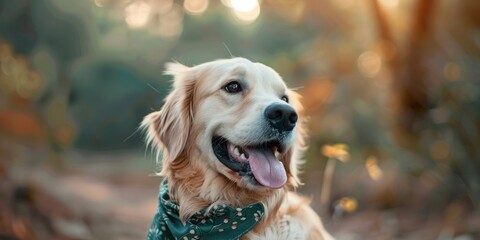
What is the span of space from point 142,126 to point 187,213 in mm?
568

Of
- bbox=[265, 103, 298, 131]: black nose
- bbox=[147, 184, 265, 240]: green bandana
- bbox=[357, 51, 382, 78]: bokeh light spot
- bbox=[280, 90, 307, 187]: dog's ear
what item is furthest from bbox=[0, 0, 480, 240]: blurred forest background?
bbox=[265, 103, 298, 131]: black nose

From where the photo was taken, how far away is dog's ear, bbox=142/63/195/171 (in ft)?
10.8

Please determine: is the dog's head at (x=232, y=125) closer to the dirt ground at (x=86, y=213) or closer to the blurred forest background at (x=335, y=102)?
the dirt ground at (x=86, y=213)

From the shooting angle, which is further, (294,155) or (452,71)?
(452,71)

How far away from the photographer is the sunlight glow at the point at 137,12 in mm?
9107

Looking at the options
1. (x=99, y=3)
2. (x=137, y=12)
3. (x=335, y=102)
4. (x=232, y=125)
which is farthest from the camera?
(x=137, y=12)

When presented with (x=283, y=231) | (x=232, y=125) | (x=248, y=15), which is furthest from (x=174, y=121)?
(x=248, y=15)

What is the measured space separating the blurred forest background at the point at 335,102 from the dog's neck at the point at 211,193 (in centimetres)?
354

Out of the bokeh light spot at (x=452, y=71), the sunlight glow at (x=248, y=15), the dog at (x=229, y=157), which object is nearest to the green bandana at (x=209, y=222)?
the dog at (x=229, y=157)

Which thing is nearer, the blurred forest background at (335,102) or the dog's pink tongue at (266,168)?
the dog's pink tongue at (266,168)

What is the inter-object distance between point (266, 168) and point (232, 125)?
28cm

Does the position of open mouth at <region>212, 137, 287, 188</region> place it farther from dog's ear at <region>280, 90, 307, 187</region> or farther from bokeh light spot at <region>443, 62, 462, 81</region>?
bokeh light spot at <region>443, 62, 462, 81</region>

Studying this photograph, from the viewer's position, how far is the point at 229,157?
10.4 ft

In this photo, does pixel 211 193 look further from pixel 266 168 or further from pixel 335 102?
pixel 335 102
